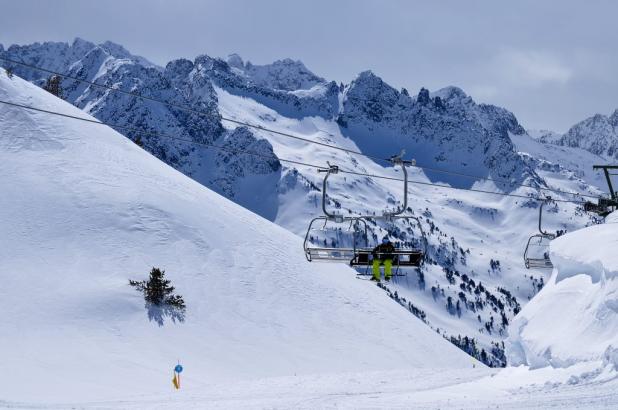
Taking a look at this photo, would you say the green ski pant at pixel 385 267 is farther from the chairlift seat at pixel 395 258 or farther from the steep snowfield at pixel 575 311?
the steep snowfield at pixel 575 311

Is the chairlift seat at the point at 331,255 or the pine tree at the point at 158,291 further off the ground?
the chairlift seat at the point at 331,255

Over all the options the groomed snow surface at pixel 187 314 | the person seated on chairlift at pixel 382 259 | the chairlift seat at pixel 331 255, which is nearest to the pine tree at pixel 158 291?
the groomed snow surface at pixel 187 314

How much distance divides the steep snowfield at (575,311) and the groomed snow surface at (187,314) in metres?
0.14

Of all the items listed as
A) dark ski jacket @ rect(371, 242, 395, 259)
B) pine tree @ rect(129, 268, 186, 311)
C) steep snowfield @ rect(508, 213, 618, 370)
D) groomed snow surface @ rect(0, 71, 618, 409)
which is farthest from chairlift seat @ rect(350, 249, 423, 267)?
pine tree @ rect(129, 268, 186, 311)

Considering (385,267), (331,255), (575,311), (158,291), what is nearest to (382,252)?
(385,267)

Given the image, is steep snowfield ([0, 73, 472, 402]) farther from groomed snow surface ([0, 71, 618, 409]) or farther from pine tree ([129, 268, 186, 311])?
pine tree ([129, 268, 186, 311])

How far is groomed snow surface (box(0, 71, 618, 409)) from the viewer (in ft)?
74.4

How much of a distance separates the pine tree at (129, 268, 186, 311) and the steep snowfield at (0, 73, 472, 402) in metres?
0.77

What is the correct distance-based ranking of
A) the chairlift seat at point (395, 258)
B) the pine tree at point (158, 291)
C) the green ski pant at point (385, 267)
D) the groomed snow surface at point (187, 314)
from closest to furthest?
1. the chairlift seat at point (395, 258)
2. the green ski pant at point (385, 267)
3. the groomed snow surface at point (187, 314)
4. the pine tree at point (158, 291)

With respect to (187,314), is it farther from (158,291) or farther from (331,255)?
(331,255)

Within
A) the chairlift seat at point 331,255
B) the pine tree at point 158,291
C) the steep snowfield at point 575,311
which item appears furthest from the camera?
the pine tree at point 158,291

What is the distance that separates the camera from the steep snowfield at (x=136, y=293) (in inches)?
1389

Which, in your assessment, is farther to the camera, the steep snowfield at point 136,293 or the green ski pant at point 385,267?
the steep snowfield at point 136,293

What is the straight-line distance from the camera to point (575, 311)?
2348cm
